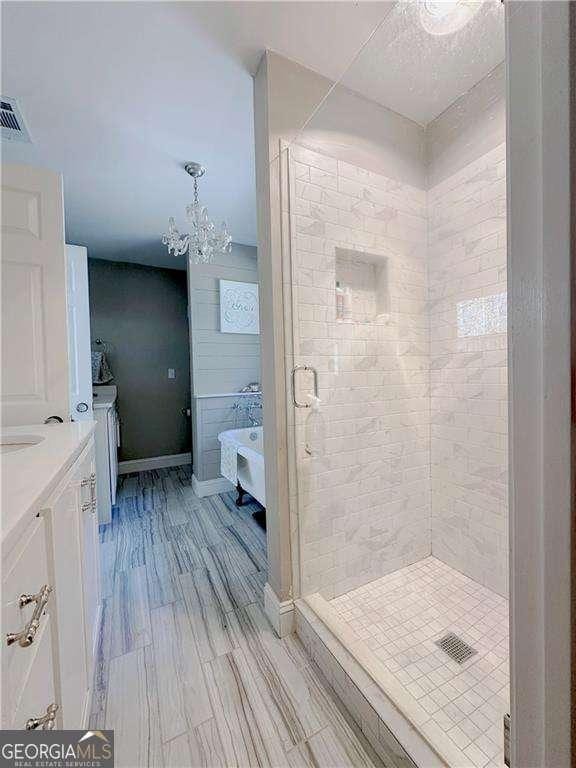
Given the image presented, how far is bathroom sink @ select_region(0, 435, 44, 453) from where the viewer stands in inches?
48.3

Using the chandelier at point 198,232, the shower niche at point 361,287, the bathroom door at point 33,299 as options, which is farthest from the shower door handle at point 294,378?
Result: the chandelier at point 198,232

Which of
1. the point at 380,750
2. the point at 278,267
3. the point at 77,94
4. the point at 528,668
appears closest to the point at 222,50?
the point at 77,94

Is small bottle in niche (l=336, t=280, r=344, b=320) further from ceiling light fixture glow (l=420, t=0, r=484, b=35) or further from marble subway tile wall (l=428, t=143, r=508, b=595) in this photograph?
ceiling light fixture glow (l=420, t=0, r=484, b=35)

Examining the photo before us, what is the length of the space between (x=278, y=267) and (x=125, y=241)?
271cm

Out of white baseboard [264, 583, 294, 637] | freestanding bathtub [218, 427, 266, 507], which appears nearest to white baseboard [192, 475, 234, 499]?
freestanding bathtub [218, 427, 266, 507]

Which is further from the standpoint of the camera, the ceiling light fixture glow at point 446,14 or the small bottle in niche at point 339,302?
the small bottle in niche at point 339,302

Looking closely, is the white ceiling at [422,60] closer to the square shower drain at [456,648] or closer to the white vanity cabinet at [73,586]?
the white vanity cabinet at [73,586]

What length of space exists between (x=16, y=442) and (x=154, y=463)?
2964mm

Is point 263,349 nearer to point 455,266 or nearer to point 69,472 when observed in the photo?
point 69,472

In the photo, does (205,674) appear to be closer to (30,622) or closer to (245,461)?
(30,622)

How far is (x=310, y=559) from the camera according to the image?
1496 mm

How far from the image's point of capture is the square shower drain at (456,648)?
1.26 metres

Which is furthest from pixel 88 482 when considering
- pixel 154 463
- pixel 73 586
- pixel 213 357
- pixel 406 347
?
pixel 154 463

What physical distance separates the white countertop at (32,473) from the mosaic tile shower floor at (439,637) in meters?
1.19
